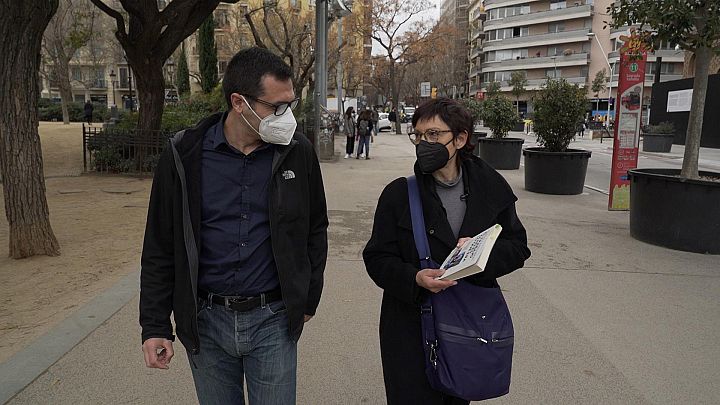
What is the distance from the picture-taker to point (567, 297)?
531 centimetres

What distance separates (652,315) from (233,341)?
13.2ft

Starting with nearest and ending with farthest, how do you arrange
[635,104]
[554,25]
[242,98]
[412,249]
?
1. [242,98]
2. [412,249]
3. [635,104]
4. [554,25]

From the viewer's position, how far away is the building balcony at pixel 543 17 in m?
71.7

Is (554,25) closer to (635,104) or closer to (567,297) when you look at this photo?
(635,104)

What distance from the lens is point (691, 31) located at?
752 centimetres

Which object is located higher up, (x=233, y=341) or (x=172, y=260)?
(x=172, y=260)

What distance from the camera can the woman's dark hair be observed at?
2402mm

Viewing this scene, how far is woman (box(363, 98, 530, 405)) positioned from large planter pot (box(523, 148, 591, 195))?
9.92 m

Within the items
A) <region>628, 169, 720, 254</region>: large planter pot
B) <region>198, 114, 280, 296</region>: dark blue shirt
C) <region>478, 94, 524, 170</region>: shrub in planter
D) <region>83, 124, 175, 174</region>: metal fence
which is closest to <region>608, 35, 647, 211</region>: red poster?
<region>628, 169, 720, 254</region>: large planter pot

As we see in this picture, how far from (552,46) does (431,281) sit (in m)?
81.6

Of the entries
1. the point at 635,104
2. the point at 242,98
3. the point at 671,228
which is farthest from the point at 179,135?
the point at 635,104

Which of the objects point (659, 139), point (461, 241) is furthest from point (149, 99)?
point (659, 139)

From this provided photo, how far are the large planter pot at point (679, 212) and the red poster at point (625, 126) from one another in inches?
101

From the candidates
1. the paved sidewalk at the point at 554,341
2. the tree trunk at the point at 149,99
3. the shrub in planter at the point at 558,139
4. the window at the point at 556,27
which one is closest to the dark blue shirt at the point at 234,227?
the paved sidewalk at the point at 554,341
